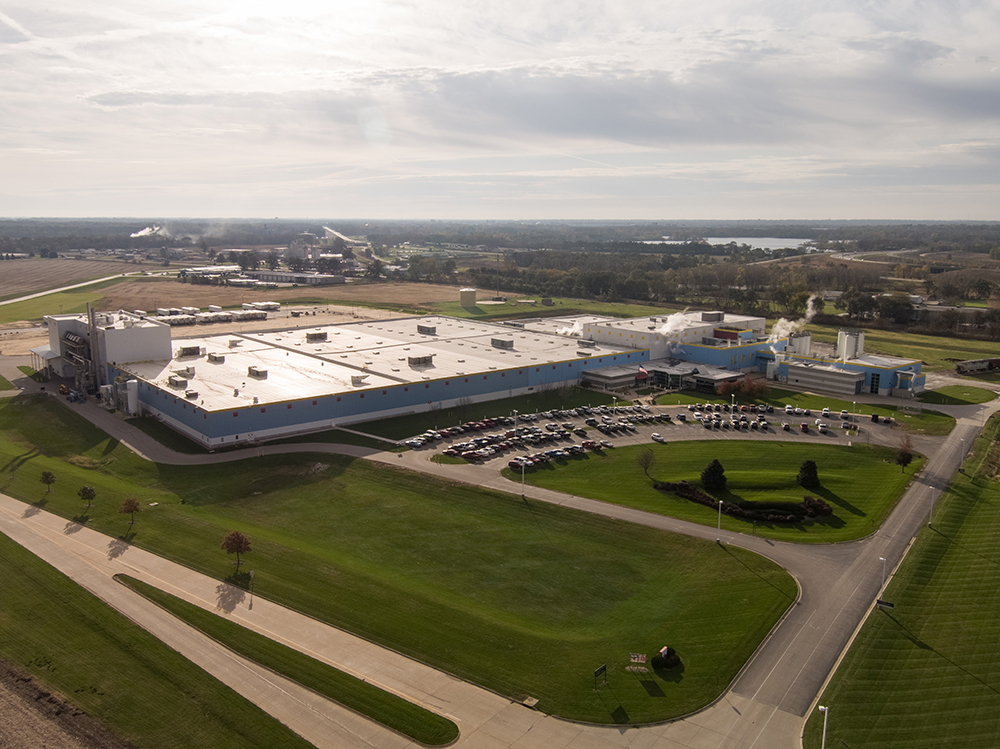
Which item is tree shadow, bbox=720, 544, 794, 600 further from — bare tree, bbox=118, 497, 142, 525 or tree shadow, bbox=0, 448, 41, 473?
tree shadow, bbox=0, 448, 41, 473

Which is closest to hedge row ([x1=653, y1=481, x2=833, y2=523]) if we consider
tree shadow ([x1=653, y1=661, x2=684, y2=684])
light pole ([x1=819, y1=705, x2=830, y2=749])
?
tree shadow ([x1=653, y1=661, x2=684, y2=684])

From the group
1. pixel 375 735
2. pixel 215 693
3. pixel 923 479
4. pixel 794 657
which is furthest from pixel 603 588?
pixel 923 479

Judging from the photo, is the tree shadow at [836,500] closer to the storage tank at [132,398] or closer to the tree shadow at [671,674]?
the tree shadow at [671,674]

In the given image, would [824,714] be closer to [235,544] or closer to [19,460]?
[235,544]

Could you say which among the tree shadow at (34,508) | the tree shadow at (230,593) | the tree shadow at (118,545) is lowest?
the tree shadow at (230,593)

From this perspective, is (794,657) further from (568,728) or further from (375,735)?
(375,735)

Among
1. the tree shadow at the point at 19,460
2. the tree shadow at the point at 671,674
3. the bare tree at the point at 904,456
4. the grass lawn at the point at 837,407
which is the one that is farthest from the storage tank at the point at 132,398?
the bare tree at the point at 904,456

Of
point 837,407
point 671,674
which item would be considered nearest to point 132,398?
point 671,674
